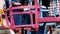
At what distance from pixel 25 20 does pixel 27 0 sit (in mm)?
300

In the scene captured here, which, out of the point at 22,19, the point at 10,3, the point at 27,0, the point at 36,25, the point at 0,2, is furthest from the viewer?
the point at 0,2

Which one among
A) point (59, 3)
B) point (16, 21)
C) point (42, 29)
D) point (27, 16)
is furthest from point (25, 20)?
point (42, 29)

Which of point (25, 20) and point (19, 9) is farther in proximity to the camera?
point (25, 20)

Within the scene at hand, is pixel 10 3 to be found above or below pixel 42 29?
A: above

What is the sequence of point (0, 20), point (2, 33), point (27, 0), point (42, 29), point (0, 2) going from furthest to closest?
point (0, 2) < point (0, 20) < point (42, 29) < point (27, 0) < point (2, 33)

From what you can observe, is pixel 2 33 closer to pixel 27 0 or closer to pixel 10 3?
pixel 10 3

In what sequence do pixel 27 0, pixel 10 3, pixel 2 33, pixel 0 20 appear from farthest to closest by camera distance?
pixel 0 20
pixel 27 0
pixel 10 3
pixel 2 33

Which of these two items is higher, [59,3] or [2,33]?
[59,3]

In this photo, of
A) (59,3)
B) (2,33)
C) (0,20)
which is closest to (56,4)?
(59,3)

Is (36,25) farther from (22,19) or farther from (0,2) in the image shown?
(0,2)

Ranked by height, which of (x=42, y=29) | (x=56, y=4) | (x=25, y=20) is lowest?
(x=42, y=29)

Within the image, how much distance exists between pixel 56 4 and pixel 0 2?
4039 mm

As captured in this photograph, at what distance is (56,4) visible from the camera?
9.74ft

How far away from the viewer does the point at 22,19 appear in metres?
3.09
